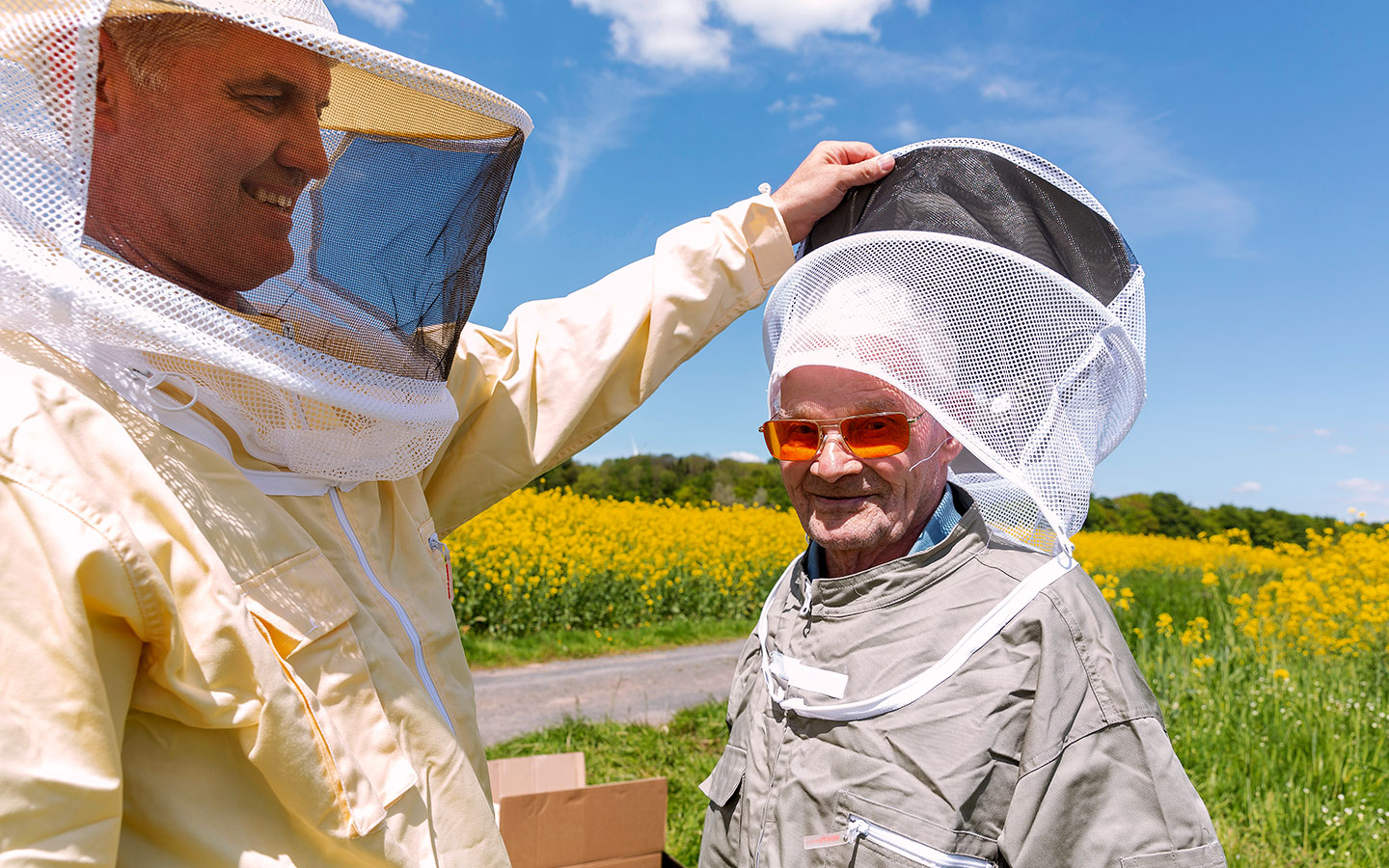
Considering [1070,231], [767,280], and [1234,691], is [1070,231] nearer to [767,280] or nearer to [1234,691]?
[767,280]

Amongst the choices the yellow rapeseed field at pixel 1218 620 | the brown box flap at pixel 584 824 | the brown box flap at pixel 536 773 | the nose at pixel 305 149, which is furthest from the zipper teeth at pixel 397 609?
the yellow rapeseed field at pixel 1218 620

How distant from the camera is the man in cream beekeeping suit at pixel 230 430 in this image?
3.73 feet

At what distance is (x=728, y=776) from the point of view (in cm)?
215

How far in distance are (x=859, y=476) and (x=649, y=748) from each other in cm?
434

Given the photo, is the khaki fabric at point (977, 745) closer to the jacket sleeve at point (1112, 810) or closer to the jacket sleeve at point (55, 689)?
the jacket sleeve at point (1112, 810)

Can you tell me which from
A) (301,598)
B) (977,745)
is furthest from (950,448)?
(301,598)

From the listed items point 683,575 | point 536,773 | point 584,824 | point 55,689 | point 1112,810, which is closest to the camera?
point 55,689

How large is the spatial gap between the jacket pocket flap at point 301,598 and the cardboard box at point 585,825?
53.5 inches

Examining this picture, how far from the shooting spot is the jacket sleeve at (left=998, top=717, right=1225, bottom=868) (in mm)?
1581

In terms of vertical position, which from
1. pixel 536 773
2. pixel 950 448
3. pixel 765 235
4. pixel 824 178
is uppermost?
pixel 824 178

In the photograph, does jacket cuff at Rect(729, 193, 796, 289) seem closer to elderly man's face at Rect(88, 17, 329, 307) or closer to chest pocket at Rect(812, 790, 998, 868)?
elderly man's face at Rect(88, 17, 329, 307)

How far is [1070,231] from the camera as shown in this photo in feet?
6.68

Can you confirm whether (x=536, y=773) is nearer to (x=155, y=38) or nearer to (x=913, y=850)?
(x=913, y=850)

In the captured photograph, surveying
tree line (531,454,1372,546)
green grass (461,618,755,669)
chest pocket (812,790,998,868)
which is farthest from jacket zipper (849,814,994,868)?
tree line (531,454,1372,546)
